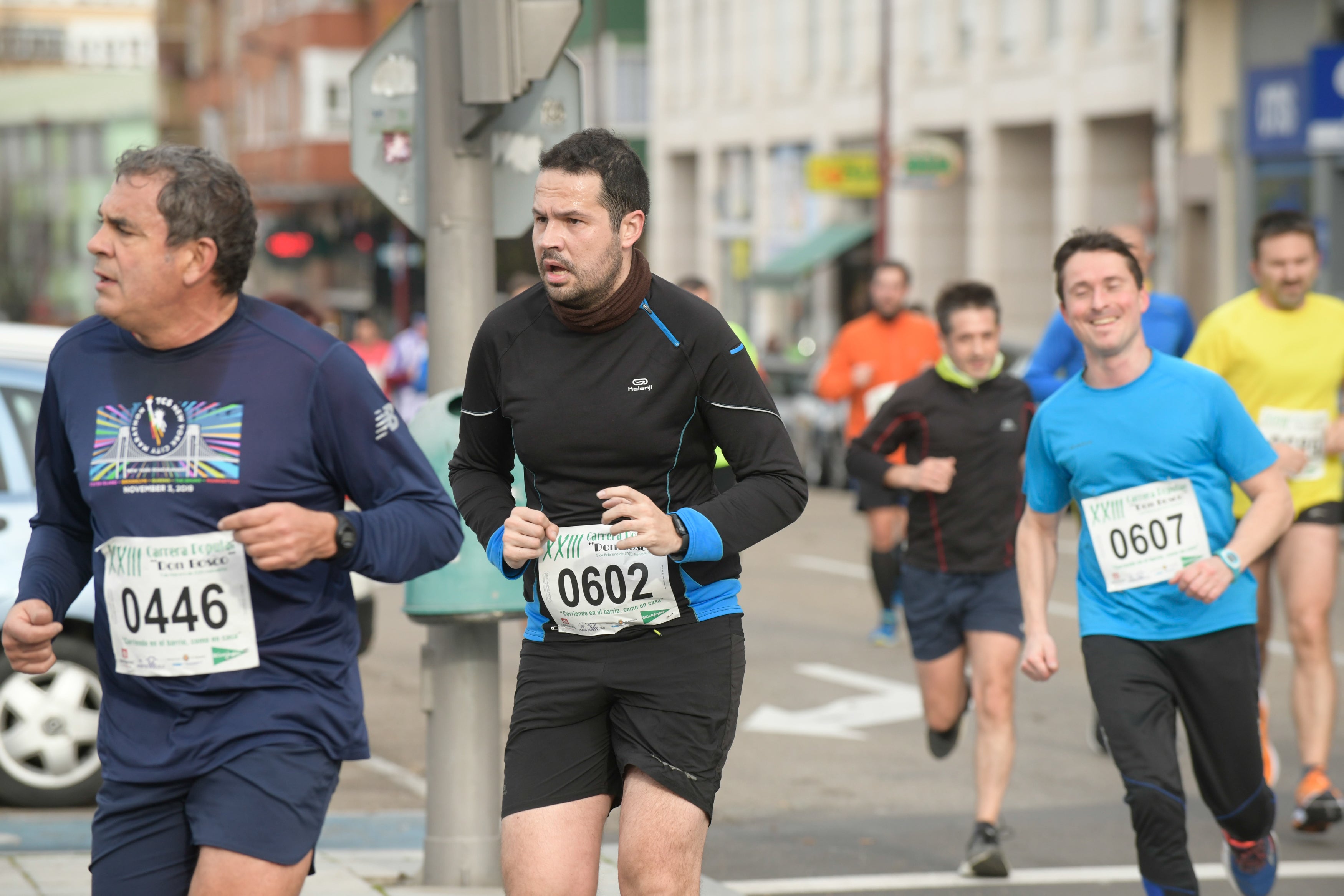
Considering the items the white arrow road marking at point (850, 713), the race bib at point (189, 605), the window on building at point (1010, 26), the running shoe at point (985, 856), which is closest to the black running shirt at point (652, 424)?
the race bib at point (189, 605)

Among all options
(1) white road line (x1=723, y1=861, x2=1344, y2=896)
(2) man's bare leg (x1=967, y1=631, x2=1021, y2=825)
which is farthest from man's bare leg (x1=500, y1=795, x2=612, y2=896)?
(2) man's bare leg (x1=967, y1=631, x2=1021, y2=825)

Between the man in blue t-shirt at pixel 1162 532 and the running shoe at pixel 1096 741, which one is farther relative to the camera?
the running shoe at pixel 1096 741

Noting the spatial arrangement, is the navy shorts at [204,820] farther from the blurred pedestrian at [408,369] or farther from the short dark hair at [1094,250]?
the blurred pedestrian at [408,369]

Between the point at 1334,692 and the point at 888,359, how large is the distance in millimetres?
5625

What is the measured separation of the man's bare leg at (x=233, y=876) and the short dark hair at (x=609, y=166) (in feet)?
4.57

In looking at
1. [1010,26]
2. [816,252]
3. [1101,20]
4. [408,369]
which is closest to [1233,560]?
[408,369]

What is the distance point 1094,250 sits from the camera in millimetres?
5543

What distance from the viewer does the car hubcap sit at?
302 inches

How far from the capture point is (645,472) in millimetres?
4156

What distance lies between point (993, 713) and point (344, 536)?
145 inches

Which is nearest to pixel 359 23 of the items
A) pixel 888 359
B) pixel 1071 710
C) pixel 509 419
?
pixel 888 359

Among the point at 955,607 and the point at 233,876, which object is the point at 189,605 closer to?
the point at 233,876

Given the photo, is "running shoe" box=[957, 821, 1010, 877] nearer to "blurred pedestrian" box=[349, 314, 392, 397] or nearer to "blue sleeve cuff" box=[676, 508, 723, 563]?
"blue sleeve cuff" box=[676, 508, 723, 563]

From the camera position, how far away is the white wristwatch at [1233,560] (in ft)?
17.5
